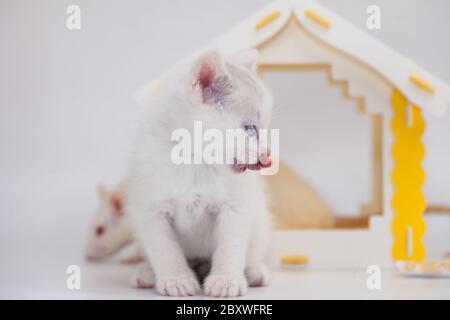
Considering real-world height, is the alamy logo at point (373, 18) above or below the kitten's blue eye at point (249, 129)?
above

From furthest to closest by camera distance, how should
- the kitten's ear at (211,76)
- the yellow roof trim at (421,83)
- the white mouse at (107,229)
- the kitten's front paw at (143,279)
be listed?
1. the white mouse at (107,229)
2. the yellow roof trim at (421,83)
3. the kitten's front paw at (143,279)
4. the kitten's ear at (211,76)

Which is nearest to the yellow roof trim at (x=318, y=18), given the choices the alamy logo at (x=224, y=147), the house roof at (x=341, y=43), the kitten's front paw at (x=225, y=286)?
the house roof at (x=341, y=43)

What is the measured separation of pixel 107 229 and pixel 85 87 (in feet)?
1.42

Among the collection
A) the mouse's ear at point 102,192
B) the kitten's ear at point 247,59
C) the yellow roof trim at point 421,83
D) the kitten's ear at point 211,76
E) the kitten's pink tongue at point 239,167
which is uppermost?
the kitten's ear at point 247,59

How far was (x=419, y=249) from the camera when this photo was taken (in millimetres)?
1697

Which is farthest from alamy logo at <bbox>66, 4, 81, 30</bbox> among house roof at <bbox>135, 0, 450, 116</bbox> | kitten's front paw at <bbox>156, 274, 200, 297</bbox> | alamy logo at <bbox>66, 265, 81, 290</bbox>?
kitten's front paw at <bbox>156, 274, 200, 297</bbox>

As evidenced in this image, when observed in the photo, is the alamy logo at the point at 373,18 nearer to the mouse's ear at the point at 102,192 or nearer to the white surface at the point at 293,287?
the white surface at the point at 293,287

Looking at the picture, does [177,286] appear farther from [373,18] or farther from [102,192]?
[373,18]

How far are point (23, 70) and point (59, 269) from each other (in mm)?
536

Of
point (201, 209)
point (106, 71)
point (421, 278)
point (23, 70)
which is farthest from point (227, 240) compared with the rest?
point (23, 70)

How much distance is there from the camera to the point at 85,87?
181 centimetres

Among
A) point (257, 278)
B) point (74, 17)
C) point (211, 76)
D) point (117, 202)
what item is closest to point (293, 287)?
point (257, 278)

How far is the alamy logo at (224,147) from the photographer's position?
129 centimetres

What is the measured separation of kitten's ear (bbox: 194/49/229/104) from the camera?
4.12 feet
